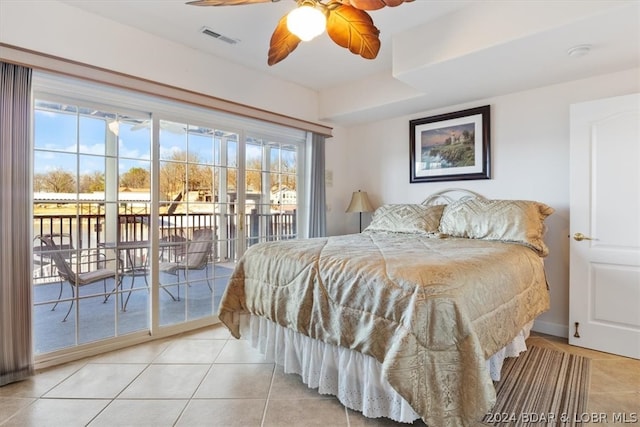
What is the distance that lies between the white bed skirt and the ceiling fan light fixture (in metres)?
1.77

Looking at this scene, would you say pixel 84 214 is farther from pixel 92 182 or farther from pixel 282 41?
pixel 282 41

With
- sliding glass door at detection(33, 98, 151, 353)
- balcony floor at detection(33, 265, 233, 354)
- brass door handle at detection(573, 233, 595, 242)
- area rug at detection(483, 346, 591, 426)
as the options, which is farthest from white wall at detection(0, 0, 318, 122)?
area rug at detection(483, 346, 591, 426)

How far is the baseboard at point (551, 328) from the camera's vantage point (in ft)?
9.68

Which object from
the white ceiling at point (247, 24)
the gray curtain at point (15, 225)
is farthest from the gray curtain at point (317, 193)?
the gray curtain at point (15, 225)

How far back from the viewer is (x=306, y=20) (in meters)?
1.74

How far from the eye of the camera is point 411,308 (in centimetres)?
146

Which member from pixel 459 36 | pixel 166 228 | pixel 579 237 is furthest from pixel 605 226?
pixel 166 228

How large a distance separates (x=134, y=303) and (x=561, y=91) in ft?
14.9

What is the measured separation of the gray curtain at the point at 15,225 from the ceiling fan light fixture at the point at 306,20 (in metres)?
1.87

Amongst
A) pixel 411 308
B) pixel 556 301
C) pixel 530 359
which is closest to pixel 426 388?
pixel 411 308

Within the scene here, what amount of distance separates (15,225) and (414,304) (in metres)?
2.55

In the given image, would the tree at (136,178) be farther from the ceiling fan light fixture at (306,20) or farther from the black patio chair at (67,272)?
the ceiling fan light fixture at (306,20)

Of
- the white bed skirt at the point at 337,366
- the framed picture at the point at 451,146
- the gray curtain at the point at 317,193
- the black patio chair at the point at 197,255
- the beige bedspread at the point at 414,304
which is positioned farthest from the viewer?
the gray curtain at the point at 317,193

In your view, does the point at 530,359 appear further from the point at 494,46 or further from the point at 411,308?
the point at 494,46
